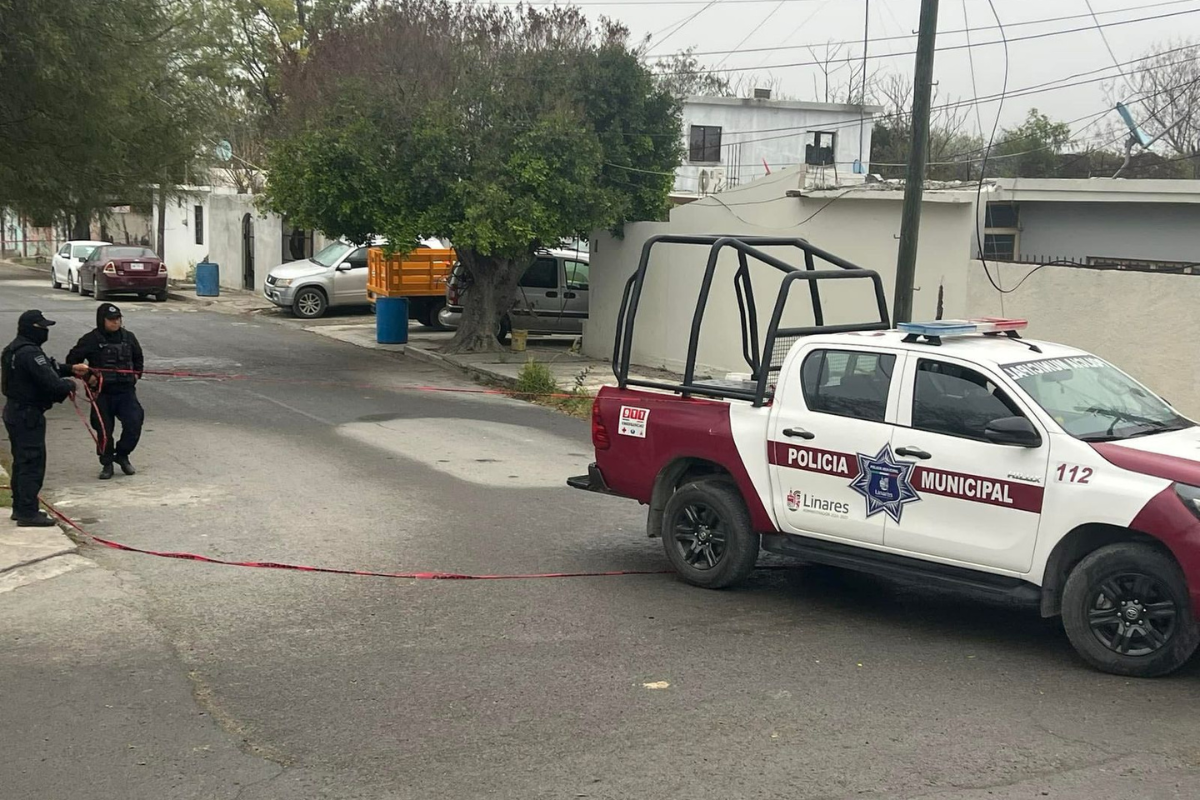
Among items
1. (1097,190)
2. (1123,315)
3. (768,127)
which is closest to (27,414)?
(1123,315)

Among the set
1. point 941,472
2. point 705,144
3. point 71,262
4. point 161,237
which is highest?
point 705,144

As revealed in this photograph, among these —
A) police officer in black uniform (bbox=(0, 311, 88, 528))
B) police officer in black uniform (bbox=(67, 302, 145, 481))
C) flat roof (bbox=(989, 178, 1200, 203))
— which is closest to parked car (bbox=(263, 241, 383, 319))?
flat roof (bbox=(989, 178, 1200, 203))

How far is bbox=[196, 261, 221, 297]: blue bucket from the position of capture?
35750mm

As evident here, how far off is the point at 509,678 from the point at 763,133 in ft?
147

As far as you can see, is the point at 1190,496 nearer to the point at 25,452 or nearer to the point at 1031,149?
the point at 25,452

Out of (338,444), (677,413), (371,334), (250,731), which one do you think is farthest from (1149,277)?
(371,334)

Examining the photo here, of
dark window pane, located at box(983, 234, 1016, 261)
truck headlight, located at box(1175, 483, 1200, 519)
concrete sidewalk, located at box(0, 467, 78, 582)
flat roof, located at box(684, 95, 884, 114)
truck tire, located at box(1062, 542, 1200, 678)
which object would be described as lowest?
concrete sidewalk, located at box(0, 467, 78, 582)

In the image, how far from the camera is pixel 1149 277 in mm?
13688

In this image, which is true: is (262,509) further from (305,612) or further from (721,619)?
(721,619)

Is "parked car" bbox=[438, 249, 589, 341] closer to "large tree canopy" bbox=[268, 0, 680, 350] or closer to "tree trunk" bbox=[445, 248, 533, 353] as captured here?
"tree trunk" bbox=[445, 248, 533, 353]

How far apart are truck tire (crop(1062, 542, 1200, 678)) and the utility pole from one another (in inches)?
282

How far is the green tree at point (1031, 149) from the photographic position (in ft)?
108

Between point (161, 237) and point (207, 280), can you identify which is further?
point (161, 237)

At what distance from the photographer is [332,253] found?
3075 cm
